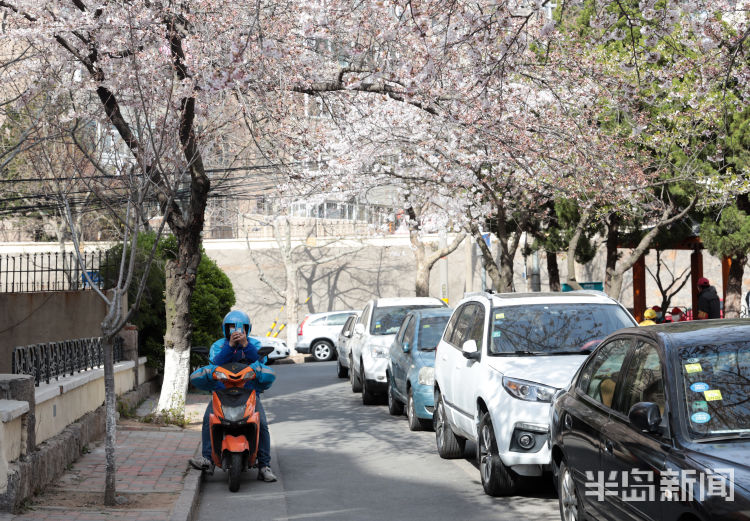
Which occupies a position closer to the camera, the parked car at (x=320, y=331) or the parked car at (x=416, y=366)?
the parked car at (x=416, y=366)

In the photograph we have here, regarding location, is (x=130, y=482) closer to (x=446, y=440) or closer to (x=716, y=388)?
(x=446, y=440)

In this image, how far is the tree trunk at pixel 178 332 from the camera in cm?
1362

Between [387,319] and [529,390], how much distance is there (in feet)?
30.3

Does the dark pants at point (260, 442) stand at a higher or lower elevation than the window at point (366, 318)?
lower

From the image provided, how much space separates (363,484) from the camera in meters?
9.30

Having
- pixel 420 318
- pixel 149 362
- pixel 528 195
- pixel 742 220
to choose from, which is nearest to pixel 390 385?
pixel 420 318

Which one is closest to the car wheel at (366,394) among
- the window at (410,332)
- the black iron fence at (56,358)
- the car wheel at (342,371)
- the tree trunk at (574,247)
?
the window at (410,332)

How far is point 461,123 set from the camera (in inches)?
511

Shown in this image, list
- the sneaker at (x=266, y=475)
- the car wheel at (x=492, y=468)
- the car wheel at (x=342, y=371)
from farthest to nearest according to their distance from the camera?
the car wheel at (x=342, y=371), the sneaker at (x=266, y=475), the car wheel at (x=492, y=468)

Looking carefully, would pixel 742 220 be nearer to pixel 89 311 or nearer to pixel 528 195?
pixel 528 195

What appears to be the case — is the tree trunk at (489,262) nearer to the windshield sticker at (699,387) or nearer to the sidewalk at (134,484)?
the sidewalk at (134,484)

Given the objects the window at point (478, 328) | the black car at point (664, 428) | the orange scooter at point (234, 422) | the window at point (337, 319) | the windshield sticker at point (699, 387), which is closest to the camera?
the black car at point (664, 428)

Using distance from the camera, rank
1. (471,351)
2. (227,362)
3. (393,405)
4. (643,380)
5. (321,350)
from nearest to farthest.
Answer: (643,380), (471,351), (227,362), (393,405), (321,350)

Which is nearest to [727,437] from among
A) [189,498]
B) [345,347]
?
[189,498]
